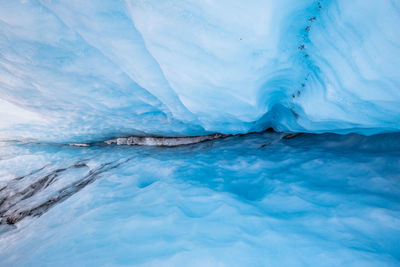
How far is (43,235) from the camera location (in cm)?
230

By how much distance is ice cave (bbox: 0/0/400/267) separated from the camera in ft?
5.39

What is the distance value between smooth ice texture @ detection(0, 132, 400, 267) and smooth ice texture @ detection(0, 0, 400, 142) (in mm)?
709

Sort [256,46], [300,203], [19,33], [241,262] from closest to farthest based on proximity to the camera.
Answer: [241,262] < [256,46] < [300,203] < [19,33]

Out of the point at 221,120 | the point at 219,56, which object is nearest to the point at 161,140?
the point at 221,120

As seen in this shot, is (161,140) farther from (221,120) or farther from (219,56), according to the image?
(219,56)

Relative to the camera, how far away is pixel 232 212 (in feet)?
6.85

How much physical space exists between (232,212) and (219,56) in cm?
173

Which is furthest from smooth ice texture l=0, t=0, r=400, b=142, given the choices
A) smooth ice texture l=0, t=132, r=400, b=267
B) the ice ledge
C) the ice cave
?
the ice ledge

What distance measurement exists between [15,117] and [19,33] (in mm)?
3564

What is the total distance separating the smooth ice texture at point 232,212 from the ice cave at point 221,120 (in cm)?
2

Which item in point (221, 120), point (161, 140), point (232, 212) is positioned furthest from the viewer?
point (161, 140)

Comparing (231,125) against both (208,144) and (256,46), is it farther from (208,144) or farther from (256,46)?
(256,46)

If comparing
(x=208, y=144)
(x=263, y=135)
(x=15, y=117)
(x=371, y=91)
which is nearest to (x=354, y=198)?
(x=371, y=91)

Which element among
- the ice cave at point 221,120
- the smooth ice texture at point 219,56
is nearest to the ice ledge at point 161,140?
the ice cave at point 221,120
